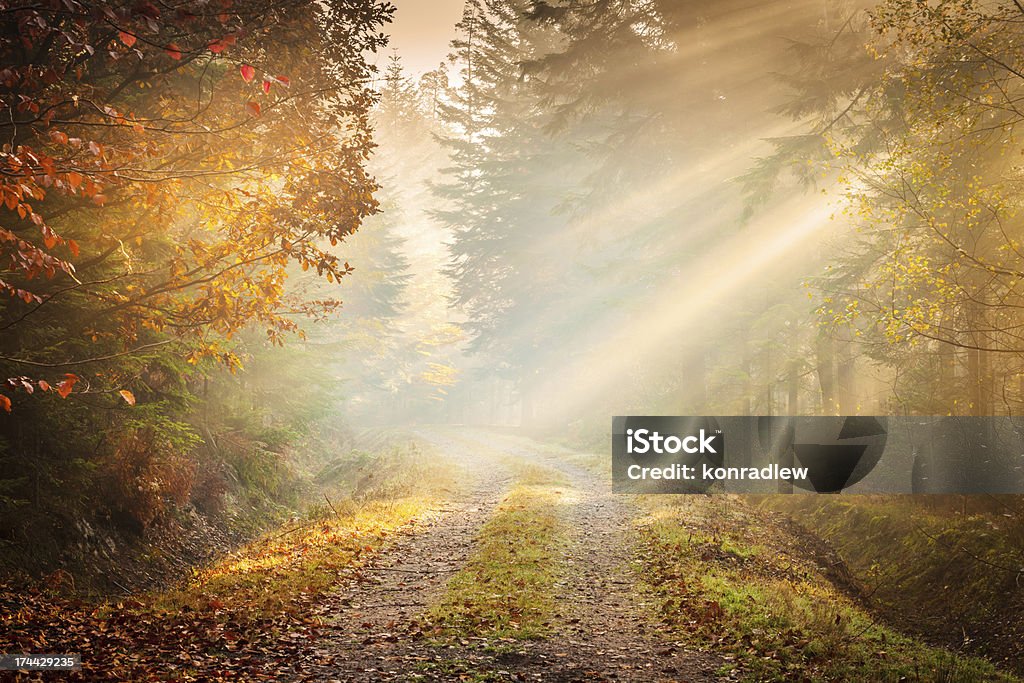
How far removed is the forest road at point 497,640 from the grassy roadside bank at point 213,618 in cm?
50

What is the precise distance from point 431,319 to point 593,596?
193 feet

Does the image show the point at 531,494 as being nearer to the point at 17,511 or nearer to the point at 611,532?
the point at 611,532

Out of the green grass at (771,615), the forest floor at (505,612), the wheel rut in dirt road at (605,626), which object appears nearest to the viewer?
the forest floor at (505,612)

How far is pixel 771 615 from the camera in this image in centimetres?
955

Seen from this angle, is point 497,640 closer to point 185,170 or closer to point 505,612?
point 505,612

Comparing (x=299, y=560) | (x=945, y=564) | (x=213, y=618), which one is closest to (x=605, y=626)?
(x=213, y=618)

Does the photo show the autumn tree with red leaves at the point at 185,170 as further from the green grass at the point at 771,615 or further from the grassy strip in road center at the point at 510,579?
the green grass at the point at 771,615

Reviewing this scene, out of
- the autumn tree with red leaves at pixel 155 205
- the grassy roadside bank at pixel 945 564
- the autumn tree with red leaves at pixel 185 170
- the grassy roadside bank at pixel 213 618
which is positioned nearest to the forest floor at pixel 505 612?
the grassy roadside bank at pixel 213 618

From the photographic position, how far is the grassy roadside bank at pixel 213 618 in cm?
707

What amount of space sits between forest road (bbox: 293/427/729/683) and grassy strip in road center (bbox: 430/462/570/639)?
8.5 inches

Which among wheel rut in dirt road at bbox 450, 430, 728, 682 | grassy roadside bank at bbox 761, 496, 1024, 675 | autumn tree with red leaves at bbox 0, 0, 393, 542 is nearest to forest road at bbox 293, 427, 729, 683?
wheel rut in dirt road at bbox 450, 430, 728, 682

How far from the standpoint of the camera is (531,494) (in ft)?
65.5

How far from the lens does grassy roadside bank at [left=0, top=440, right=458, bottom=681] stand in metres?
7.07

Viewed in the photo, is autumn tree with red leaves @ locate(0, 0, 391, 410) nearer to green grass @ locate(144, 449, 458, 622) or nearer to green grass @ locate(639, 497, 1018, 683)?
green grass @ locate(144, 449, 458, 622)
